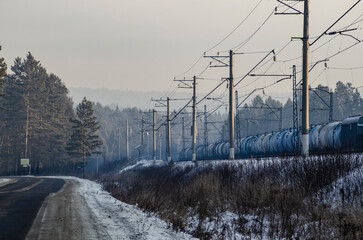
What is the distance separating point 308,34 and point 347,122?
886cm

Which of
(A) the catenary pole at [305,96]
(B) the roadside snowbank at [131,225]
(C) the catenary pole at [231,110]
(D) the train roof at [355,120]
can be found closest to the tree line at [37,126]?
(C) the catenary pole at [231,110]

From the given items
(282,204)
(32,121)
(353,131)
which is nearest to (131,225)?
(282,204)

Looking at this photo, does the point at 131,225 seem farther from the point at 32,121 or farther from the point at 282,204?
the point at 32,121

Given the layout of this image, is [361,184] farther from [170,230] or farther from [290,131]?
[290,131]

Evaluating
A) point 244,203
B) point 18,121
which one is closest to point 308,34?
point 244,203

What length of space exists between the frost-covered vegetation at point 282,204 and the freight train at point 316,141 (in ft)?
4.52

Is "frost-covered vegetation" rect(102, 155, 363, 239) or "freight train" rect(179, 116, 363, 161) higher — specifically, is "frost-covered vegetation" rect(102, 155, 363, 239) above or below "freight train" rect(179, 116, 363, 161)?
below

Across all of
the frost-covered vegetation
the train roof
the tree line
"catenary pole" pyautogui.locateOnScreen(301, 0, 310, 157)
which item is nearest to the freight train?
the train roof

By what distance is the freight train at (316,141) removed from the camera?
2280 centimetres

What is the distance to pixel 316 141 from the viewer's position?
1281 inches

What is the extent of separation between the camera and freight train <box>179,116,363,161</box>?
74.8 feet

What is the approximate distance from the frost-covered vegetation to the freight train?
1377mm

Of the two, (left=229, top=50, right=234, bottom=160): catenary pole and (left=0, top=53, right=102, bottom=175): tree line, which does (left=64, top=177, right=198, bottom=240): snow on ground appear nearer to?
(left=229, top=50, right=234, bottom=160): catenary pole

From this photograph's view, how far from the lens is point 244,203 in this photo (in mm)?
15523
